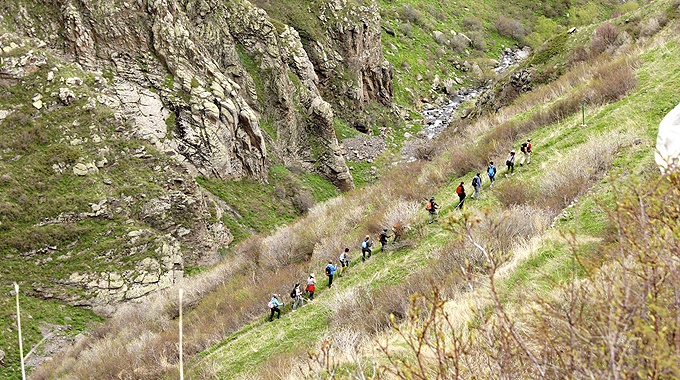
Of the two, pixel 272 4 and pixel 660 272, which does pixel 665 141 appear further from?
pixel 272 4

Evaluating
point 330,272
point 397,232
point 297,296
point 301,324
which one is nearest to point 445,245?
point 397,232

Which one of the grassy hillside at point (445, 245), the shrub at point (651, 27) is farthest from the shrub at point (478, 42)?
the shrub at point (651, 27)

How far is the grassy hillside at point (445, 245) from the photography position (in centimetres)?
775

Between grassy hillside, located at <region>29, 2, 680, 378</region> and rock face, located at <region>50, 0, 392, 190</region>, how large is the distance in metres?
8.08

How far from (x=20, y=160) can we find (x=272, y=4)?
80.4 feet

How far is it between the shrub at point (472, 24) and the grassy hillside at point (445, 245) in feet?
167

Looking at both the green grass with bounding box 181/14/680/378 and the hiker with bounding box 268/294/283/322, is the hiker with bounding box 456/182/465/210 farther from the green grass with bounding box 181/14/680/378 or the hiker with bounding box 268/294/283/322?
the hiker with bounding box 268/294/283/322

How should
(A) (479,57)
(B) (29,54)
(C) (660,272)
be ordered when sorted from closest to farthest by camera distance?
(C) (660,272)
(B) (29,54)
(A) (479,57)

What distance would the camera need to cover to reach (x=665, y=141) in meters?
7.41

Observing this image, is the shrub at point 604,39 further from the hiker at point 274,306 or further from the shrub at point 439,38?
the shrub at point 439,38

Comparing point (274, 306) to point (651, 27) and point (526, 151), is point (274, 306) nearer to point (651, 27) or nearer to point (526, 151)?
point (526, 151)

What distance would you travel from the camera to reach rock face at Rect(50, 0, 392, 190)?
23828 mm

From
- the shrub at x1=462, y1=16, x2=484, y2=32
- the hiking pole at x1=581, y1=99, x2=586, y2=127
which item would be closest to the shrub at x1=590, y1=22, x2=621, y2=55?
the hiking pole at x1=581, y1=99, x2=586, y2=127

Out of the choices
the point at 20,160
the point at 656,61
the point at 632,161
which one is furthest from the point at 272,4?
the point at 632,161
